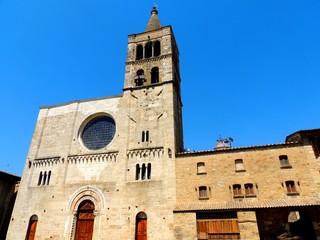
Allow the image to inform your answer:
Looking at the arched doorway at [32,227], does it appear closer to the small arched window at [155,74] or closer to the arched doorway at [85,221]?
the arched doorway at [85,221]

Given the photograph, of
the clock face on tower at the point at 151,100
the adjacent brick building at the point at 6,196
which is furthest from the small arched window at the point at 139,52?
the adjacent brick building at the point at 6,196

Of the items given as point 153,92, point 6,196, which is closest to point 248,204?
point 153,92

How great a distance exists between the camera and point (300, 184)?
1727 cm

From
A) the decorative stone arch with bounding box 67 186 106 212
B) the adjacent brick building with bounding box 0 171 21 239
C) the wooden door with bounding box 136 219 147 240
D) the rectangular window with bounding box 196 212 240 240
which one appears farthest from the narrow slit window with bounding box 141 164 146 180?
the adjacent brick building with bounding box 0 171 21 239

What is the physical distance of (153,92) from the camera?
24891 millimetres

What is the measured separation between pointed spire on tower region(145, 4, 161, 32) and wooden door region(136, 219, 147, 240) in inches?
934

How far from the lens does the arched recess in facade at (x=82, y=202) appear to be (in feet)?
65.1

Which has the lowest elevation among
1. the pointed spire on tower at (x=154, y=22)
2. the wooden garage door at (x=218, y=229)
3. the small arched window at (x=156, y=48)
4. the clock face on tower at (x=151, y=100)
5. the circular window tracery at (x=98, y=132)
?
the wooden garage door at (x=218, y=229)

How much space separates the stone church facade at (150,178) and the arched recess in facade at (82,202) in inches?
3.2

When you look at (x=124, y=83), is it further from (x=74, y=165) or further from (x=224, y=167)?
(x=224, y=167)

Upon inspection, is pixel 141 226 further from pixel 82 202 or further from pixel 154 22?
pixel 154 22

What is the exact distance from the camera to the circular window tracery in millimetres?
24203

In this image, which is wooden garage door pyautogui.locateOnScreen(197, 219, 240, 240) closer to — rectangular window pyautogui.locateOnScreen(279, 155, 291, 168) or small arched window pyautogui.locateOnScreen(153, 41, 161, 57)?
rectangular window pyautogui.locateOnScreen(279, 155, 291, 168)

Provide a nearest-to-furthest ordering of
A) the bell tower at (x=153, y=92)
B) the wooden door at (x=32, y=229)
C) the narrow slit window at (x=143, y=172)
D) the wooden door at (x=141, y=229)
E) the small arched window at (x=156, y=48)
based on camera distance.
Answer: the wooden door at (x=141, y=229)
the narrow slit window at (x=143, y=172)
the wooden door at (x=32, y=229)
the bell tower at (x=153, y=92)
the small arched window at (x=156, y=48)
